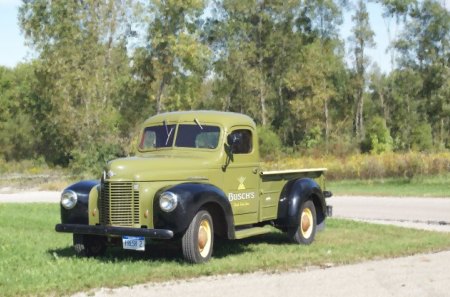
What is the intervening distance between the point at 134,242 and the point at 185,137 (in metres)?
2.14

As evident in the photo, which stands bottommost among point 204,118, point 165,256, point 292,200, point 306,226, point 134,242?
point 165,256

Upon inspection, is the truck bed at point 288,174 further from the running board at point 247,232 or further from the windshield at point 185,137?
the windshield at point 185,137

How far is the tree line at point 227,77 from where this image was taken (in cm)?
4491

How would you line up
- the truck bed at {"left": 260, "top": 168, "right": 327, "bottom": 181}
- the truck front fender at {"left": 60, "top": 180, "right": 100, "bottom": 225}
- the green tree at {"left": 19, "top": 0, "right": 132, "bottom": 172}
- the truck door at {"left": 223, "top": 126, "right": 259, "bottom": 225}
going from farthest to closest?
the green tree at {"left": 19, "top": 0, "right": 132, "bottom": 172}
the truck bed at {"left": 260, "top": 168, "right": 327, "bottom": 181}
the truck door at {"left": 223, "top": 126, "right": 259, "bottom": 225}
the truck front fender at {"left": 60, "top": 180, "right": 100, "bottom": 225}

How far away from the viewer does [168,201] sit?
9234mm

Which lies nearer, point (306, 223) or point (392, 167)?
point (306, 223)

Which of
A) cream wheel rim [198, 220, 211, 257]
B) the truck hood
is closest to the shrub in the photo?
the truck hood

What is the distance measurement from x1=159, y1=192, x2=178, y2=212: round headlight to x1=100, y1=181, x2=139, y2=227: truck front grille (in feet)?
1.38

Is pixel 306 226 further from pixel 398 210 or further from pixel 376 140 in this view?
pixel 376 140

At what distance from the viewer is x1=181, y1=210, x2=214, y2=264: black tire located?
938cm

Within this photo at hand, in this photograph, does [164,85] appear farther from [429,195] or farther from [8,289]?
[8,289]

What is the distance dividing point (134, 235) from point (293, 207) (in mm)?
3381

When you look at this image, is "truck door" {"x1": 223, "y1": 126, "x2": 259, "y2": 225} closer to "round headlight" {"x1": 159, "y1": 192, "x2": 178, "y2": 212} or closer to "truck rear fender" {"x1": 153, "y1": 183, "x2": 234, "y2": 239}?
"truck rear fender" {"x1": 153, "y1": 183, "x2": 234, "y2": 239}

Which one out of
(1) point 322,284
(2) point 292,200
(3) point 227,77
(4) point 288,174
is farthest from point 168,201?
(3) point 227,77
